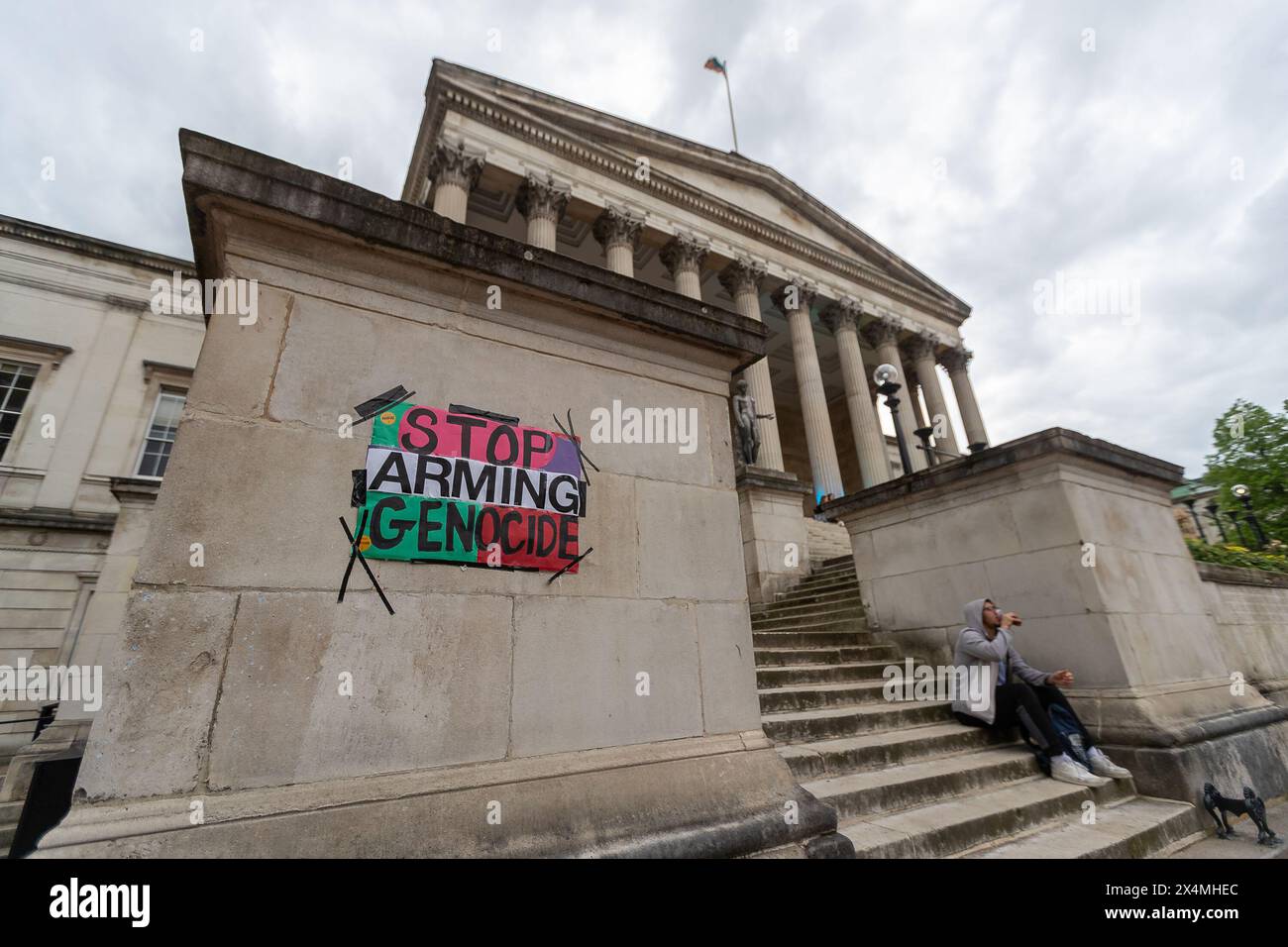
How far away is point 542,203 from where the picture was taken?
60.5 ft

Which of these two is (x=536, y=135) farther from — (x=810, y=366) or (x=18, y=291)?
(x=18, y=291)

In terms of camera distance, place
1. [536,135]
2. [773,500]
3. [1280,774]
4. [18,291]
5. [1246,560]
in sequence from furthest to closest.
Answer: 1. [536,135]
2. [18,291]
3. [773,500]
4. [1246,560]
5. [1280,774]

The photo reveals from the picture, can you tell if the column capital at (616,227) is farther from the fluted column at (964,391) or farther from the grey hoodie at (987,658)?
the fluted column at (964,391)

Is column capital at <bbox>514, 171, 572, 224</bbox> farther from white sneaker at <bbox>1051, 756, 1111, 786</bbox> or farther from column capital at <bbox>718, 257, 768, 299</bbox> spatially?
white sneaker at <bbox>1051, 756, 1111, 786</bbox>

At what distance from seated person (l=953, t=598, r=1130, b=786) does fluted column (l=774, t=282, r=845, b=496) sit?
48.6 ft

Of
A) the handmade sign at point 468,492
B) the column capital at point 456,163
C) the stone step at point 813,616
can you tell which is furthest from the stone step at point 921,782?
the column capital at point 456,163

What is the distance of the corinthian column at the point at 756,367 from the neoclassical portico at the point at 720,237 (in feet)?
0.21

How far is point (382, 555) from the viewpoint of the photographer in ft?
8.13

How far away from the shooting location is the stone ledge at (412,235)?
8.10ft

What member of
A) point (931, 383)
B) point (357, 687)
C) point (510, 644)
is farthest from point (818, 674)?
point (931, 383)

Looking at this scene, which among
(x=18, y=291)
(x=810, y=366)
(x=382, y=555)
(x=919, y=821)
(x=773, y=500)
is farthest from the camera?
(x=810, y=366)

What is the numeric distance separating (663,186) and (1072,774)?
22.1 m
